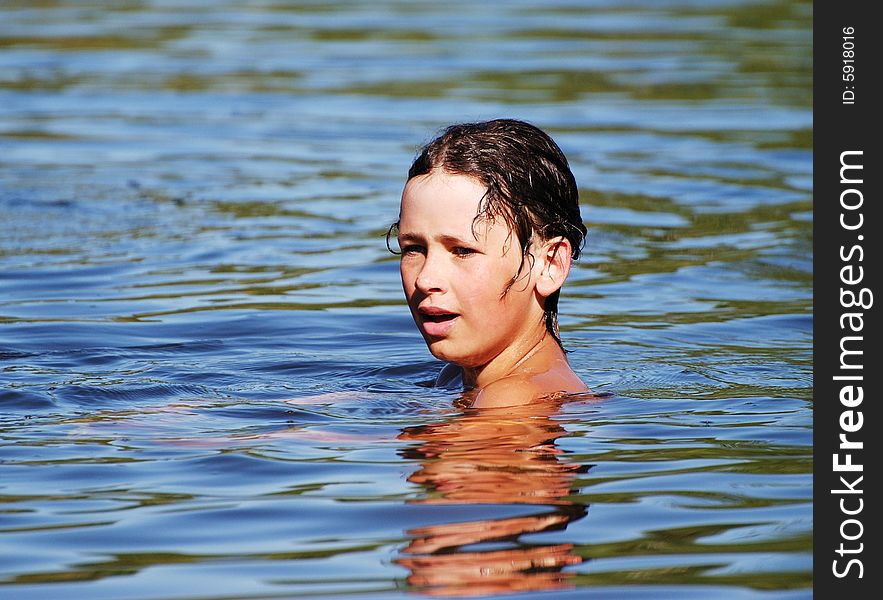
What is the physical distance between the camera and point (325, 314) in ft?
26.7

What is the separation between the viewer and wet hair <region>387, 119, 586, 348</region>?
5.54 m

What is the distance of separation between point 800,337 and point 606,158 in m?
5.24

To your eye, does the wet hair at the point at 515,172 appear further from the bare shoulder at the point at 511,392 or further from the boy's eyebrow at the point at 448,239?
A: the bare shoulder at the point at 511,392

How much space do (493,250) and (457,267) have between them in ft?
0.48

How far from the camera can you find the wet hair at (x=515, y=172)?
18.2ft

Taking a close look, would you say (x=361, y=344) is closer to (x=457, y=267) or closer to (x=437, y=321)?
(x=437, y=321)

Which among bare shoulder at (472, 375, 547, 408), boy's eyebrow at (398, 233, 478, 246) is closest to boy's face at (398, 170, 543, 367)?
boy's eyebrow at (398, 233, 478, 246)

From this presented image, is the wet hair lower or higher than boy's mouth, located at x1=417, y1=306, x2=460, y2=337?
higher

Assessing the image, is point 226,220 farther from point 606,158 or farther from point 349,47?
point 349,47

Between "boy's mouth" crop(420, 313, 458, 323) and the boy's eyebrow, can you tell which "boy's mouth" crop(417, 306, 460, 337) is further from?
the boy's eyebrow

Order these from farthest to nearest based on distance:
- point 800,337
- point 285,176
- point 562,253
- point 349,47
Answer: point 349,47
point 285,176
point 800,337
point 562,253

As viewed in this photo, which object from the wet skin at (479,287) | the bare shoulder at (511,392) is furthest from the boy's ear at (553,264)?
the bare shoulder at (511,392)
